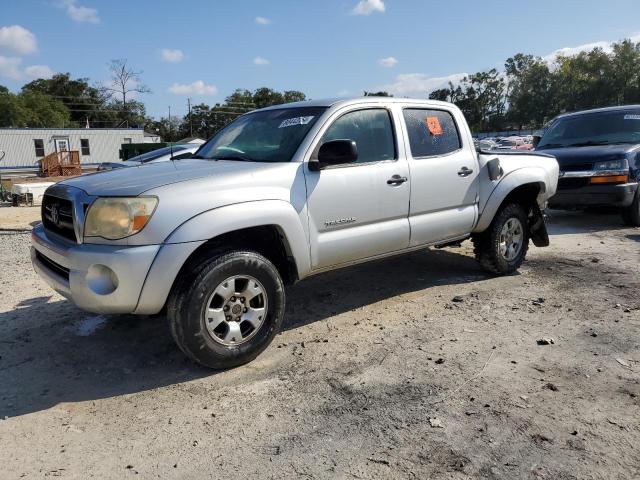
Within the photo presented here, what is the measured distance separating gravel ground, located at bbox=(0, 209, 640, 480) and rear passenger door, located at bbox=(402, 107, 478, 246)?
0.76 metres

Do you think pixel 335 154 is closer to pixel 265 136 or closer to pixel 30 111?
pixel 265 136

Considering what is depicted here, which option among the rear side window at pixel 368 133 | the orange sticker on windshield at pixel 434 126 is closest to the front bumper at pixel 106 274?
the rear side window at pixel 368 133

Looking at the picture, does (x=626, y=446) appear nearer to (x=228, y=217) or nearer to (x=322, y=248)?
(x=322, y=248)

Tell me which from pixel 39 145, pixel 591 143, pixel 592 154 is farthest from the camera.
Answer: pixel 39 145

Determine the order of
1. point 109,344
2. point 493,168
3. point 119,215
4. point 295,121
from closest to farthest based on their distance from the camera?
point 119,215, point 109,344, point 295,121, point 493,168

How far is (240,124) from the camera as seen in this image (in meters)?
4.88

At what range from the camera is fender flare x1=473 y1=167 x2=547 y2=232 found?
17.5ft

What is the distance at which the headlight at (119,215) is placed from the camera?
3.17 m

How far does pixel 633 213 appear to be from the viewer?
8461mm

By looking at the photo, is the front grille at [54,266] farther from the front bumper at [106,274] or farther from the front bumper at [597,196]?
the front bumper at [597,196]

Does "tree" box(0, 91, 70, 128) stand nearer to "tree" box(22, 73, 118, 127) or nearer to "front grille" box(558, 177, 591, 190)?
"tree" box(22, 73, 118, 127)

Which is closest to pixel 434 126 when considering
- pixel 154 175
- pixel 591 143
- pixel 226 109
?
pixel 154 175

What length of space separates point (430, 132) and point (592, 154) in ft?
16.1

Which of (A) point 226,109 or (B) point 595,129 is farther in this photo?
(A) point 226,109
